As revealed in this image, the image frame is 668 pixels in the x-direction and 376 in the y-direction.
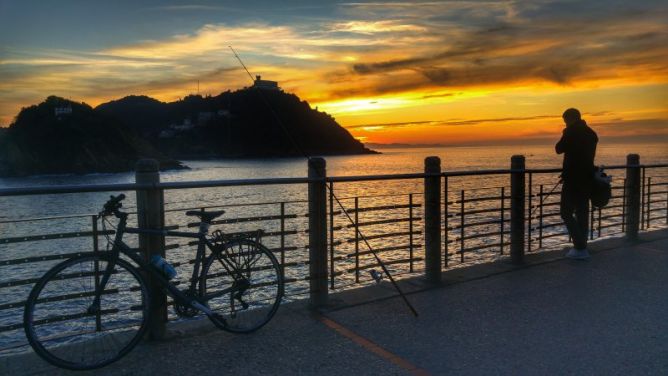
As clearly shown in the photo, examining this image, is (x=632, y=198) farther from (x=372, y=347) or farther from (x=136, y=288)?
(x=136, y=288)

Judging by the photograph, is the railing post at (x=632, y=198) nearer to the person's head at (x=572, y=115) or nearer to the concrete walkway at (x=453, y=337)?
the person's head at (x=572, y=115)

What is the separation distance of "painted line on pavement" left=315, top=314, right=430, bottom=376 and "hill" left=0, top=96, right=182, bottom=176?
539 ft

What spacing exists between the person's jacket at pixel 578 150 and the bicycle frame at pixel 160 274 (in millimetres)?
5100

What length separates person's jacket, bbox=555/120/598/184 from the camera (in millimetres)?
7152

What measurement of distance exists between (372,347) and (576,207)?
4.63 meters

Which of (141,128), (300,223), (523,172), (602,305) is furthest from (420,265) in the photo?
(141,128)

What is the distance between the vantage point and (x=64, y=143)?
162625mm

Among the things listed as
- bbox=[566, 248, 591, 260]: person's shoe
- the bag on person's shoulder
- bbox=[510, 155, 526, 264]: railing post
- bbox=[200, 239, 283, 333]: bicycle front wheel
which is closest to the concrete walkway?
bbox=[200, 239, 283, 333]: bicycle front wheel

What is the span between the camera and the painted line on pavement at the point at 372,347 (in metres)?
3.71

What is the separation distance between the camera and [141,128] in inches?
7028

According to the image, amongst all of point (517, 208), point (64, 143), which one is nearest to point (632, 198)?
point (517, 208)

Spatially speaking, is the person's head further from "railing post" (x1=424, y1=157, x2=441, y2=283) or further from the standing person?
"railing post" (x1=424, y1=157, x2=441, y2=283)

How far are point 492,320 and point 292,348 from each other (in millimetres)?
1937

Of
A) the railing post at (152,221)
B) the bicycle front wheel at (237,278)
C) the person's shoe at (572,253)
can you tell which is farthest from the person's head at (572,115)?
the railing post at (152,221)
